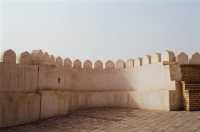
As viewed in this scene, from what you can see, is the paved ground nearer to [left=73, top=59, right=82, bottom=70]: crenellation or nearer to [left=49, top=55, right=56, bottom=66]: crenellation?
[left=49, top=55, right=56, bottom=66]: crenellation

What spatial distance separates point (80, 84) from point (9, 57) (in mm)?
3695

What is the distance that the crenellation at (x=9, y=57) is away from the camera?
7.02 meters

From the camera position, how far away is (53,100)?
809cm

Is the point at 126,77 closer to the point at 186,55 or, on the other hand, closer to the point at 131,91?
the point at 131,91

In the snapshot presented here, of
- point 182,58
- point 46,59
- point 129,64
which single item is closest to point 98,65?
point 129,64

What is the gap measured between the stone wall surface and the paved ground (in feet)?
1.93

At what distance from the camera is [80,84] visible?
10234mm

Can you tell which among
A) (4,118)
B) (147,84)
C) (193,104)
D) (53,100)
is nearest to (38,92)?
(53,100)

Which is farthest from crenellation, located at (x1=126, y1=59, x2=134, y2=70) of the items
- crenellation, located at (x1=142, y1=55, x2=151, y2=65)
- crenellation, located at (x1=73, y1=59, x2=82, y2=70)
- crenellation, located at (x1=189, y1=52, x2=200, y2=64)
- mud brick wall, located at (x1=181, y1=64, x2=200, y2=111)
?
crenellation, located at (x1=189, y1=52, x2=200, y2=64)

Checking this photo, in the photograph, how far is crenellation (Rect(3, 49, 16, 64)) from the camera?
276 inches

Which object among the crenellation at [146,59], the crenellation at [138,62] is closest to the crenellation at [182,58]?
the crenellation at [146,59]

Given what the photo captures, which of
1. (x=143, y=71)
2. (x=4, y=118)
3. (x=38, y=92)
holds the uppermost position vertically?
(x=143, y=71)

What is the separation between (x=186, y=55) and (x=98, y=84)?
3.59 metres

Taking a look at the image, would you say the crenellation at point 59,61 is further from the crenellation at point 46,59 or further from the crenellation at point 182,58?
the crenellation at point 182,58
